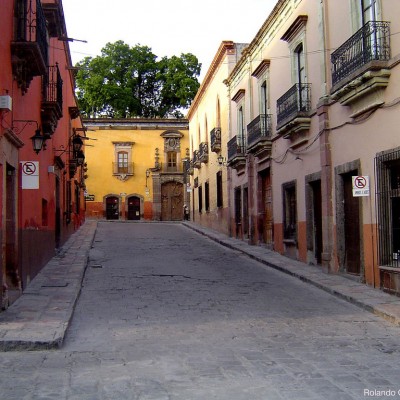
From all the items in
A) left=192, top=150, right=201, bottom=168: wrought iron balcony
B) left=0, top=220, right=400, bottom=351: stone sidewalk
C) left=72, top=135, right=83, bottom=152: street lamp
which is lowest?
left=0, top=220, right=400, bottom=351: stone sidewalk

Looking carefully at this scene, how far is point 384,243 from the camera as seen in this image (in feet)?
32.8

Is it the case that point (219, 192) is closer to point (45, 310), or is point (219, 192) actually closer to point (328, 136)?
point (328, 136)

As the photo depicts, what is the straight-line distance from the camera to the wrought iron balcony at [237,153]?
69.0 ft

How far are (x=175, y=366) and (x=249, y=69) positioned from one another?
16343 mm

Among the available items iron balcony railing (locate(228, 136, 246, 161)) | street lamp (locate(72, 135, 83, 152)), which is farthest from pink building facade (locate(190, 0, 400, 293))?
street lamp (locate(72, 135, 83, 152))

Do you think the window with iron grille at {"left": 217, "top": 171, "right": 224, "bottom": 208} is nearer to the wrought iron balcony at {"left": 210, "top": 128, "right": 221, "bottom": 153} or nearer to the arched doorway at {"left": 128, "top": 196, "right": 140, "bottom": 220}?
the wrought iron balcony at {"left": 210, "top": 128, "right": 221, "bottom": 153}

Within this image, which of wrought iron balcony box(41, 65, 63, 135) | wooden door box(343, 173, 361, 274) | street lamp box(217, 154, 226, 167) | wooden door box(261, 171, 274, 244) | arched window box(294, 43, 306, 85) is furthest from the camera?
street lamp box(217, 154, 226, 167)

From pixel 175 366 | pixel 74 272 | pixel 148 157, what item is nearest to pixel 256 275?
pixel 74 272

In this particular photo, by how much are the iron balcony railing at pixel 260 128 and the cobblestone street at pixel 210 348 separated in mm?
7288

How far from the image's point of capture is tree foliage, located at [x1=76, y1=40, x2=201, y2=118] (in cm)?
4734

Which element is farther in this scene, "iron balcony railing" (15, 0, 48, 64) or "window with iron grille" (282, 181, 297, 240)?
"window with iron grille" (282, 181, 297, 240)

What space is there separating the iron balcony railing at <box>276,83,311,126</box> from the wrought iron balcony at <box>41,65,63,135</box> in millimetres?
5906

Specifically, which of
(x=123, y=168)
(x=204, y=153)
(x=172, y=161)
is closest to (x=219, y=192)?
(x=204, y=153)

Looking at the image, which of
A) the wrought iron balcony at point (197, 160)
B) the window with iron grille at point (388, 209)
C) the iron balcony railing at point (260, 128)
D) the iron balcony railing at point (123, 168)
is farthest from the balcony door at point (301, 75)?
the iron balcony railing at point (123, 168)
